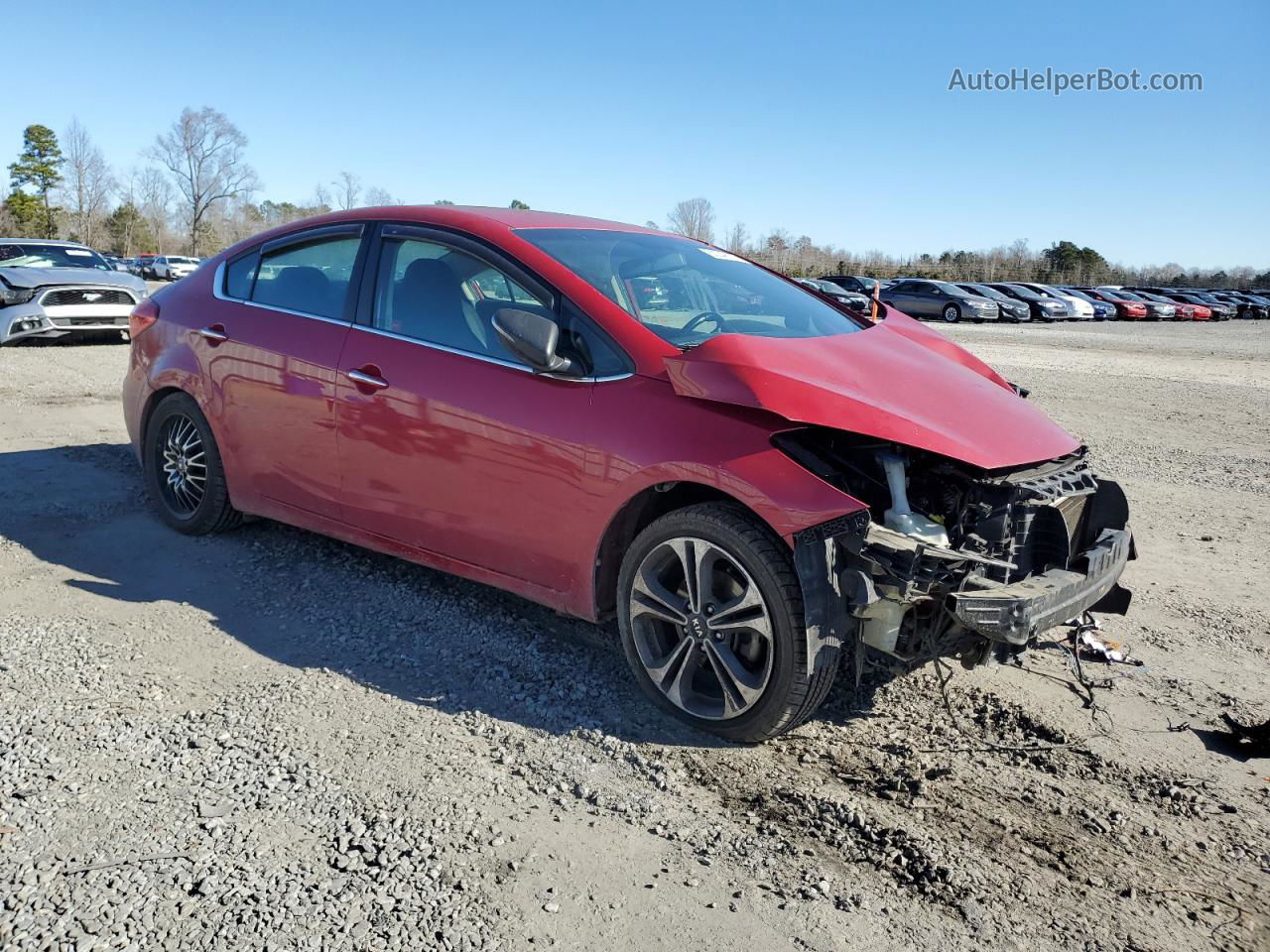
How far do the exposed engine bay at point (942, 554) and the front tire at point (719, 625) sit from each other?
12cm

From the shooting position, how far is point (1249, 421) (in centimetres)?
A: 1148

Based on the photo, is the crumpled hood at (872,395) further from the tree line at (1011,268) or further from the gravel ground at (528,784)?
the tree line at (1011,268)

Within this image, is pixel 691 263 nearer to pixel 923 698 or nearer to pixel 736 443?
pixel 736 443

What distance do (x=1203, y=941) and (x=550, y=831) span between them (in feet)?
5.66

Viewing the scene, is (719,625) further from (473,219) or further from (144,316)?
(144,316)

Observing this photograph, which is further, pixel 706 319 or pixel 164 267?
pixel 164 267

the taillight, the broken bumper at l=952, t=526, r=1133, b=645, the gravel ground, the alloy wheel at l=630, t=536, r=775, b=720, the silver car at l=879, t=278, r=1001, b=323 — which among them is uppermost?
the silver car at l=879, t=278, r=1001, b=323

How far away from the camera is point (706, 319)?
13.4 ft

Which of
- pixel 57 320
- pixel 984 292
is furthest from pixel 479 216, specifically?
pixel 984 292

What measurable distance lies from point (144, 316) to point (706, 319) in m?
3.42

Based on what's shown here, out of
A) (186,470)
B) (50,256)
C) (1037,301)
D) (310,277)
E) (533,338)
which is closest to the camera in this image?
(533,338)

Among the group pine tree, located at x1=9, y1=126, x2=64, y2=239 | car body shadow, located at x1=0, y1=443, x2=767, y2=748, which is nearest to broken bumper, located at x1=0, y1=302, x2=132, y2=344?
car body shadow, located at x1=0, y1=443, x2=767, y2=748

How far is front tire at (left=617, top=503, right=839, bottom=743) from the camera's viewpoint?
3250 mm

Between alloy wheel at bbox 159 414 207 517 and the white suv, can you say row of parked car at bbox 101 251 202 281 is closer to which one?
the white suv
